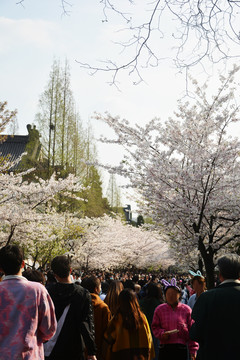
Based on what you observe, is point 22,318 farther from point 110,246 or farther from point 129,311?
point 110,246

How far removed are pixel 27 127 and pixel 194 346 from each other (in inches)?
1411

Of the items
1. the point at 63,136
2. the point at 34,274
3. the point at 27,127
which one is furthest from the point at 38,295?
the point at 27,127

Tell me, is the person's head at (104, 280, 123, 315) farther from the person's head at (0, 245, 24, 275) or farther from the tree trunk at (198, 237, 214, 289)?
Answer: the tree trunk at (198, 237, 214, 289)

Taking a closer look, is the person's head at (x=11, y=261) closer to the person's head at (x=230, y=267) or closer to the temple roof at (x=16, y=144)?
the person's head at (x=230, y=267)

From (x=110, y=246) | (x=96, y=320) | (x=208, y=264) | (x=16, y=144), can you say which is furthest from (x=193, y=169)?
(x=16, y=144)

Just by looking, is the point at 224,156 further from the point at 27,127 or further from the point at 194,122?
the point at 27,127

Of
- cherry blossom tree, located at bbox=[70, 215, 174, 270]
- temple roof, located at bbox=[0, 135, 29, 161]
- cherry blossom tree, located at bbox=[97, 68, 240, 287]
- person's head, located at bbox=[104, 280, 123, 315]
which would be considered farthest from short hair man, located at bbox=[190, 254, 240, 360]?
temple roof, located at bbox=[0, 135, 29, 161]

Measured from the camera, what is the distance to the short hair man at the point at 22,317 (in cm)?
290

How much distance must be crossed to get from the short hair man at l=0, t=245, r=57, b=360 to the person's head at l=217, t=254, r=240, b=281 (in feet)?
4.64

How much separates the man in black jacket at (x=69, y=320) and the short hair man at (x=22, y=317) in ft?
2.02

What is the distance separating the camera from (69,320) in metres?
3.75

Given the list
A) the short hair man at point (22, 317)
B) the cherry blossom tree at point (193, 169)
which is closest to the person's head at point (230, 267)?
the short hair man at point (22, 317)

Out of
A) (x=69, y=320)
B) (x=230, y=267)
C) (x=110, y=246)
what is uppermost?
(x=110, y=246)

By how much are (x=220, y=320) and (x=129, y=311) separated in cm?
136
